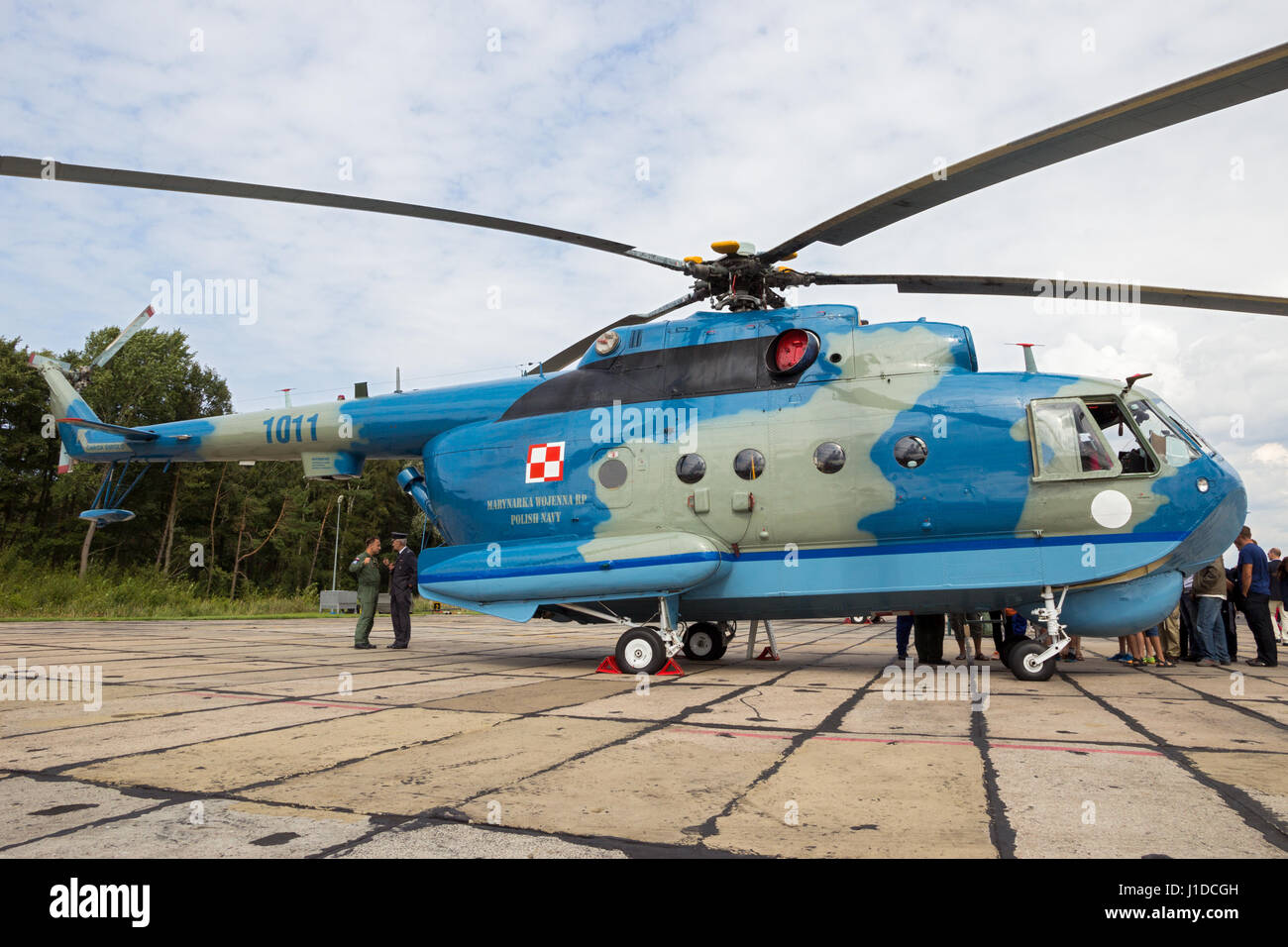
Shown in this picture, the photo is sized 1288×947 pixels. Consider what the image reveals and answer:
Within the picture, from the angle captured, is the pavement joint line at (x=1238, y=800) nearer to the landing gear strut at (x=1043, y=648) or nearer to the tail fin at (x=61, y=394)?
the landing gear strut at (x=1043, y=648)

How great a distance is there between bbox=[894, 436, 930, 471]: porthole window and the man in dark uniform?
774cm

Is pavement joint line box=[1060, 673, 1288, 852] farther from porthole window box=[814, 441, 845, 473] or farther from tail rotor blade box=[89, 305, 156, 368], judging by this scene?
tail rotor blade box=[89, 305, 156, 368]

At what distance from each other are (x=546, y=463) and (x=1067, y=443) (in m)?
5.80

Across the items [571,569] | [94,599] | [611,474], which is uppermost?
[611,474]

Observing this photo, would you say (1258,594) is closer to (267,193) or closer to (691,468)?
(691,468)

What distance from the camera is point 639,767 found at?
4113mm

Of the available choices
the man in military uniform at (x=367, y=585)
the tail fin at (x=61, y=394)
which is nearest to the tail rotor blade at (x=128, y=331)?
the tail fin at (x=61, y=394)

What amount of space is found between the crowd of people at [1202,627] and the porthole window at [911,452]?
9.02 feet

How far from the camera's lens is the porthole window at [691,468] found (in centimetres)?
881

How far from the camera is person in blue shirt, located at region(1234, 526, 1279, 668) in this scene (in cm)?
1038

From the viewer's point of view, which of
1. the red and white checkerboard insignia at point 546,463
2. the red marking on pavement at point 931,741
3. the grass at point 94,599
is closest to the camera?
the red marking on pavement at point 931,741
